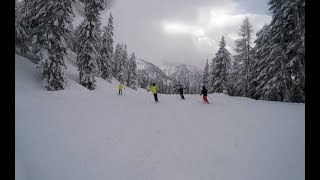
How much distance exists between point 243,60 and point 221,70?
246 inches

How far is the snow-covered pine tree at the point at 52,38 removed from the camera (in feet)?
83.3

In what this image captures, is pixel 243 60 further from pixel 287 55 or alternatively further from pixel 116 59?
pixel 116 59

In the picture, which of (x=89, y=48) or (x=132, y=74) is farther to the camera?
(x=132, y=74)

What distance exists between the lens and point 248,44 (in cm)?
4347

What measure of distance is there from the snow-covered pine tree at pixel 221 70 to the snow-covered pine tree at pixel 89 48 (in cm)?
2388

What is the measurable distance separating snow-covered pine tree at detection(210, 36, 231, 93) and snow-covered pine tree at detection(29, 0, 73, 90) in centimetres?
3046

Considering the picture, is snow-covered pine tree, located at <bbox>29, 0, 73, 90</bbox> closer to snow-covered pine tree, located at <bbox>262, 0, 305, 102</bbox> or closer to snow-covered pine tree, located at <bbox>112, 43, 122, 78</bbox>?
snow-covered pine tree, located at <bbox>262, 0, 305, 102</bbox>

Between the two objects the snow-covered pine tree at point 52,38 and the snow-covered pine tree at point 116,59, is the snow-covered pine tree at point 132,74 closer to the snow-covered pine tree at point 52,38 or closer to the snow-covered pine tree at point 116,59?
the snow-covered pine tree at point 116,59

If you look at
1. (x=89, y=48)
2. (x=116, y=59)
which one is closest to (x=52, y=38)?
(x=89, y=48)

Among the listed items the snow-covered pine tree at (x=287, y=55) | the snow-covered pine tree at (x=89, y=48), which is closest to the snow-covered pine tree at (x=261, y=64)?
the snow-covered pine tree at (x=287, y=55)

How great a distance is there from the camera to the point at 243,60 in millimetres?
43156

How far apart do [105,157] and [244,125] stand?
696 cm
